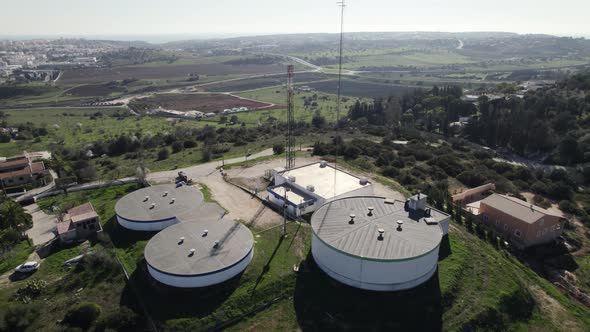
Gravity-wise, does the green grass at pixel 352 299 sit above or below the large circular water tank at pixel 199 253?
below

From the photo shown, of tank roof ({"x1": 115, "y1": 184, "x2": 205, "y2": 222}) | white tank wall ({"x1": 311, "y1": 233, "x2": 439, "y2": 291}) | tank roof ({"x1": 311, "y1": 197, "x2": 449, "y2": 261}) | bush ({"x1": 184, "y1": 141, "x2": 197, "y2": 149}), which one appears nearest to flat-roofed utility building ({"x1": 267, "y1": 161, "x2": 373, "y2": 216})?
tank roof ({"x1": 311, "y1": 197, "x2": 449, "y2": 261})

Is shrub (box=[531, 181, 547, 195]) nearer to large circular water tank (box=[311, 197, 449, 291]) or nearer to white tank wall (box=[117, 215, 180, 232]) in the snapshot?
large circular water tank (box=[311, 197, 449, 291])

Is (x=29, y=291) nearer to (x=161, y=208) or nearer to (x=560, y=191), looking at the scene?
(x=161, y=208)

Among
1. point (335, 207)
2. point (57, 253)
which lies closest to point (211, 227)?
point (335, 207)

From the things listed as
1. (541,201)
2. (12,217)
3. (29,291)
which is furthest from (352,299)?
(541,201)

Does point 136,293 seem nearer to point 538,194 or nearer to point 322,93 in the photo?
point 538,194

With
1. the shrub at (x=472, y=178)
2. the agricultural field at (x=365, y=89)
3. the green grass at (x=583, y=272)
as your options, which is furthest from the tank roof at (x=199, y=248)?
the agricultural field at (x=365, y=89)

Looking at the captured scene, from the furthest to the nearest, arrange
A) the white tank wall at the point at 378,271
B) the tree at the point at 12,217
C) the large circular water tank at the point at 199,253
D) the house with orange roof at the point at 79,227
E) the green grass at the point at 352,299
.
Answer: the house with orange roof at the point at 79,227 → the tree at the point at 12,217 → the large circular water tank at the point at 199,253 → the white tank wall at the point at 378,271 → the green grass at the point at 352,299

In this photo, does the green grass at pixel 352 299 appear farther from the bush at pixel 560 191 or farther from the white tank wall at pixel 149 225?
the bush at pixel 560 191
